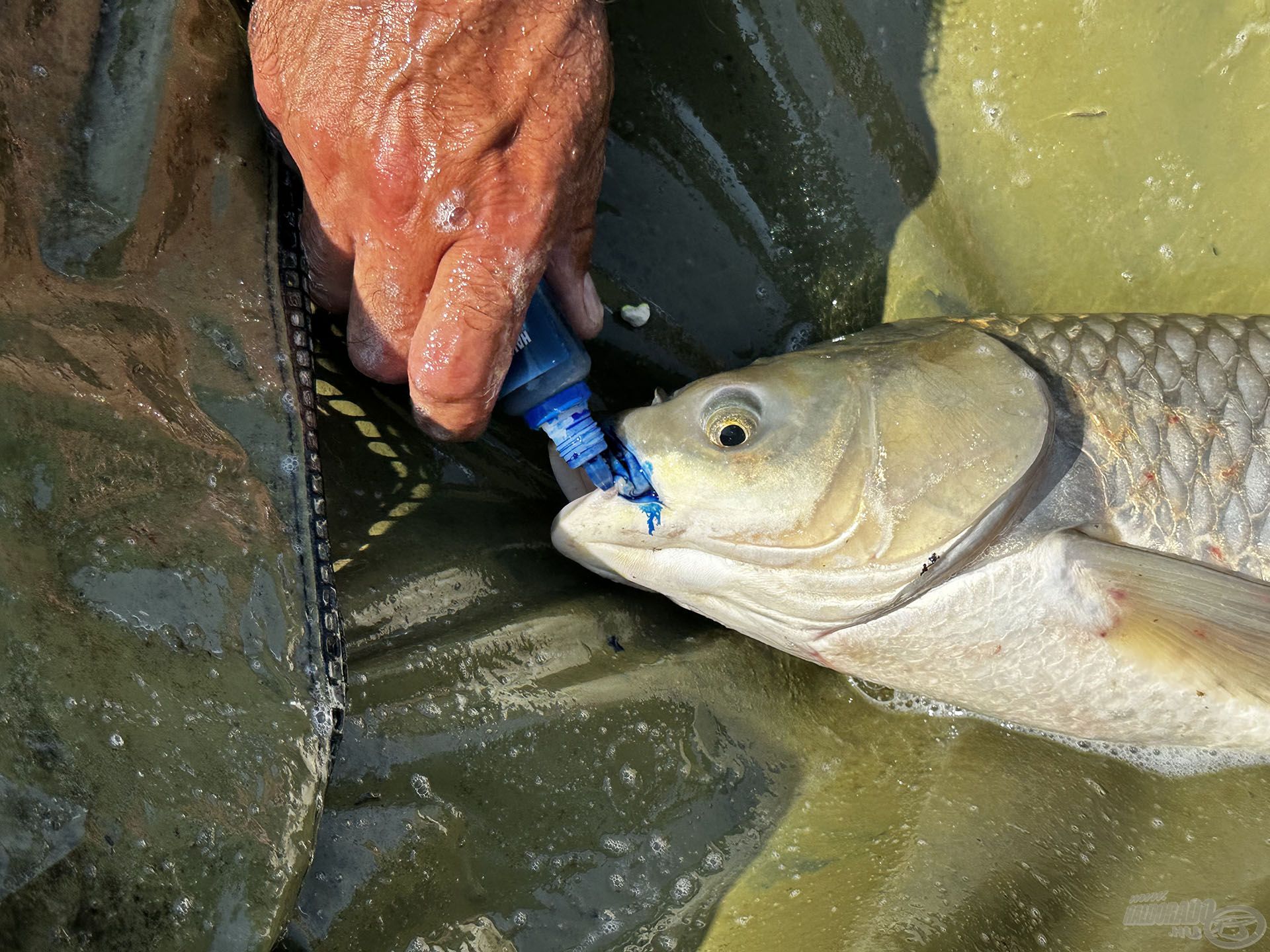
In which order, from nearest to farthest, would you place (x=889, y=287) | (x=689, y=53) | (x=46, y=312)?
(x=46, y=312) → (x=689, y=53) → (x=889, y=287)

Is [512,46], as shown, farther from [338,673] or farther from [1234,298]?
[1234,298]

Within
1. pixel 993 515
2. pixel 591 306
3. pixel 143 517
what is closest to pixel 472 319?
pixel 591 306

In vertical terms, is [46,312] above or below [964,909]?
above

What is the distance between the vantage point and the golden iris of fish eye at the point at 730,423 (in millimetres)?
1833

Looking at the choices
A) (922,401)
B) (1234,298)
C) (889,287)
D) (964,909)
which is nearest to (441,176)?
(922,401)

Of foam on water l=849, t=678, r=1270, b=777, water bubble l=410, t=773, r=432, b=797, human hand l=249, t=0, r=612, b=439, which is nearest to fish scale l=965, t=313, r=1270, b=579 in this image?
foam on water l=849, t=678, r=1270, b=777

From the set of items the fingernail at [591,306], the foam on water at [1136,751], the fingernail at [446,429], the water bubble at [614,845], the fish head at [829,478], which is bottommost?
the foam on water at [1136,751]

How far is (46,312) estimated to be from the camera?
1.37 m

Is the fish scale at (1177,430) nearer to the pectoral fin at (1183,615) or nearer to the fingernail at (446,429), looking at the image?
the pectoral fin at (1183,615)

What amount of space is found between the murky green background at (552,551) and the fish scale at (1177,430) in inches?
21.7

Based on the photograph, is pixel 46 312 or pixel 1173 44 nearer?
pixel 46 312

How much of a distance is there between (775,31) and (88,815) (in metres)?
2.20

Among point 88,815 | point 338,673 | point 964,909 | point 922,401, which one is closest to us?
point 88,815

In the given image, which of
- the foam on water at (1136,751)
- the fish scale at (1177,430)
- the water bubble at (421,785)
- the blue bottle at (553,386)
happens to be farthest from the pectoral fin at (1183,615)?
the water bubble at (421,785)
